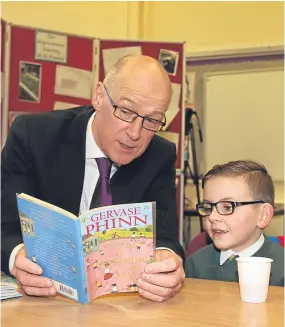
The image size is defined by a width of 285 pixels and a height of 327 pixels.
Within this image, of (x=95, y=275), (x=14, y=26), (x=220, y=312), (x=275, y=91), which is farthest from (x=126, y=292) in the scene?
(x=275, y=91)

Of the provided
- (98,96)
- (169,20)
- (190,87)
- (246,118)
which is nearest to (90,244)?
(98,96)

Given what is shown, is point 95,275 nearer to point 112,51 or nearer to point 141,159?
point 141,159

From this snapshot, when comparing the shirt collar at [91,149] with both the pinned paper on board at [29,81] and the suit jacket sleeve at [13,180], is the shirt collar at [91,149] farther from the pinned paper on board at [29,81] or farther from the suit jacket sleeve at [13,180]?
the pinned paper on board at [29,81]

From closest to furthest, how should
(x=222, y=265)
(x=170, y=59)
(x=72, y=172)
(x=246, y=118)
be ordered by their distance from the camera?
(x=72, y=172) < (x=222, y=265) < (x=170, y=59) < (x=246, y=118)

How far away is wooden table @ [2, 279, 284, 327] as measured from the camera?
1.07 metres

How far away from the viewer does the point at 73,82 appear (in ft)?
12.4

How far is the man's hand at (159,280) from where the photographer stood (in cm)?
125

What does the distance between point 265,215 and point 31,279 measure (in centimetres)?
84

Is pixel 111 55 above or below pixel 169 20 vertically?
below

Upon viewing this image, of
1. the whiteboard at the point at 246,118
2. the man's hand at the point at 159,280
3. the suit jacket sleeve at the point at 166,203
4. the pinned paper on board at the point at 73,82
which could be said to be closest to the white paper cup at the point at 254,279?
the man's hand at the point at 159,280

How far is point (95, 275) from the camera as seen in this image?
1.22 meters

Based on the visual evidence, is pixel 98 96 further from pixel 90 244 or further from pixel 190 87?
pixel 190 87

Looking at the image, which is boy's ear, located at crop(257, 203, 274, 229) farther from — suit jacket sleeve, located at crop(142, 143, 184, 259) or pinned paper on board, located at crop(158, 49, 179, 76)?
pinned paper on board, located at crop(158, 49, 179, 76)

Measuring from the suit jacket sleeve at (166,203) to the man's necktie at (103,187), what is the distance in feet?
0.44
